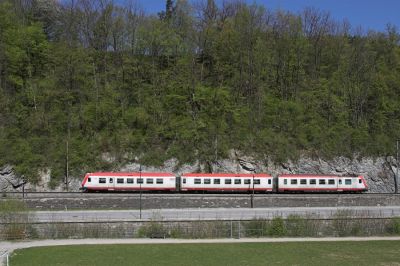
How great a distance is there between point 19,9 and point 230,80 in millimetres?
37192

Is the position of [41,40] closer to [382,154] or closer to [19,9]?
[19,9]

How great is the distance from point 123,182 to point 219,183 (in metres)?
11.2

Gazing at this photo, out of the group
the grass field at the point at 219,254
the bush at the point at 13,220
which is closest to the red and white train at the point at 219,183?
the bush at the point at 13,220

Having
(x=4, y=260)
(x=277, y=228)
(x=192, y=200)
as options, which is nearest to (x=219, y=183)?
(x=192, y=200)

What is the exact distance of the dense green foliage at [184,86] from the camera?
219 ft

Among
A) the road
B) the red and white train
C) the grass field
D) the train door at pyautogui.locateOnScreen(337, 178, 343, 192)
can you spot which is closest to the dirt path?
the grass field

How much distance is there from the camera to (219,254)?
32.2 m

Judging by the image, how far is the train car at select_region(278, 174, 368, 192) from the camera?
59219 millimetres

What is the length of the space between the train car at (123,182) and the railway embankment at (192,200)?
3.75 m

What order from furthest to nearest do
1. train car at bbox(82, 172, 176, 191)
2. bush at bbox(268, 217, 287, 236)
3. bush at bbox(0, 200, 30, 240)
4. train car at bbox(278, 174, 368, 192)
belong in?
train car at bbox(278, 174, 368, 192)
train car at bbox(82, 172, 176, 191)
bush at bbox(268, 217, 287, 236)
bush at bbox(0, 200, 30, 240)

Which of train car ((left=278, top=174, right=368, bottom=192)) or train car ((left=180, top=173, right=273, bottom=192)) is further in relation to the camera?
train car ((left=278, top=174, right=368, bottom=192))

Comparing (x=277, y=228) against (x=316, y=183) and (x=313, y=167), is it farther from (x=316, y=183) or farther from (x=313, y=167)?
(x=313, y=167)

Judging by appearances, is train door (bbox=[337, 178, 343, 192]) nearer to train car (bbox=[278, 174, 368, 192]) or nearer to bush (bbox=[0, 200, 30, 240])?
train car (bbox=[278, 174, 368, 192])

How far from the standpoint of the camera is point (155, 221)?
39594 millimetres
